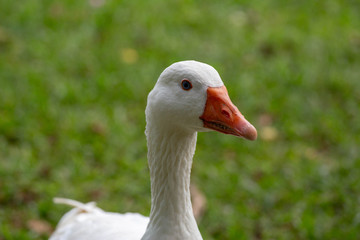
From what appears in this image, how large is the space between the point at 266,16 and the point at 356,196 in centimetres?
272

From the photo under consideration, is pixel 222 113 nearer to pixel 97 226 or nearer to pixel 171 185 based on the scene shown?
pixel 171 185

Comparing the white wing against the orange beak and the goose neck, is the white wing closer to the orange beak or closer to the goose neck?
the goose neck

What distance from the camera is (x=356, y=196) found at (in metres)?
3.34

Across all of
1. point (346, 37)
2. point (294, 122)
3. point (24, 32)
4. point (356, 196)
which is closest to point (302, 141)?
point (294, 122)

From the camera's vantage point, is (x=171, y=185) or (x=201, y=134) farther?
(x=201, y=134)

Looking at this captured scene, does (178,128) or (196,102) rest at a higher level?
(196,102)

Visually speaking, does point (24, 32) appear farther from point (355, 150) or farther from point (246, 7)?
point (355, 150)

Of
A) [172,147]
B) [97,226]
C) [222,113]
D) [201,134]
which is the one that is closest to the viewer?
[222,113]

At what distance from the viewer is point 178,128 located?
1.81m

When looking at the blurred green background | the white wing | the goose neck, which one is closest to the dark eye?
the goose neck

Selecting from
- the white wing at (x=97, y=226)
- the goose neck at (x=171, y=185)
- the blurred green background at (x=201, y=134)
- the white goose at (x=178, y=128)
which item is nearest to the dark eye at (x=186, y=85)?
the white goose at (x=178, y=128)

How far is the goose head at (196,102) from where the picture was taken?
1737 millimetres

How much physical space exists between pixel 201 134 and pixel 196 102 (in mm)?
2160

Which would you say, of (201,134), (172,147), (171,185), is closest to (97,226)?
(171,185)
